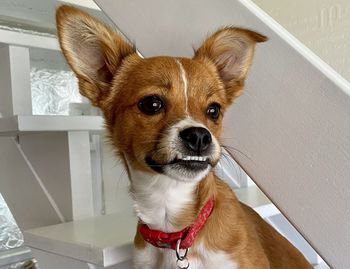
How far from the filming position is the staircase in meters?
0.72

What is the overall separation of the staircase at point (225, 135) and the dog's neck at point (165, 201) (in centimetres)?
8

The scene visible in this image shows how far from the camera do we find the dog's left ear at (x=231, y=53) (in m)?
0.85

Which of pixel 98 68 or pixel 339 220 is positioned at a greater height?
pixel 98 68

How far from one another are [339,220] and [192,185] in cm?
33

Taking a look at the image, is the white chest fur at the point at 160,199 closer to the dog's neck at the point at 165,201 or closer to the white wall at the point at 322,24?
the dog's neck at the point at 165,201

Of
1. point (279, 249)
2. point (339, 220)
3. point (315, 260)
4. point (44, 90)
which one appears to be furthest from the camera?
point (44, 90)

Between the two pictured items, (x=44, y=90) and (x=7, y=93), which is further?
(x=44, y=90)

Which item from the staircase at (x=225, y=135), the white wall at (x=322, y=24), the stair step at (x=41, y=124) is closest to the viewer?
the staircase at (x=225, y=135)

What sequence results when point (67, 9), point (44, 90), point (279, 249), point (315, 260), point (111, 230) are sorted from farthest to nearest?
point (44, 90)
point (315, 260)
point (279, 249)
point (111, 230)
point (67, 9)

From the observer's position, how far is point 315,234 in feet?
2.42

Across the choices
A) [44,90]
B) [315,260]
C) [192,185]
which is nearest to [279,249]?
[192,185]

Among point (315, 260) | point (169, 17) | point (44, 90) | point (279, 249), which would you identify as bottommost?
point (315, 260)

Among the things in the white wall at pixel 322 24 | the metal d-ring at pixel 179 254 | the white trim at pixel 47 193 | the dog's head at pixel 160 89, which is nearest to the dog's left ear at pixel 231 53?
the dog's head at pixel 160 89

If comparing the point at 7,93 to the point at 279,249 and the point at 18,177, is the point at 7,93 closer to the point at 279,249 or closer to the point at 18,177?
the point at 18,177
